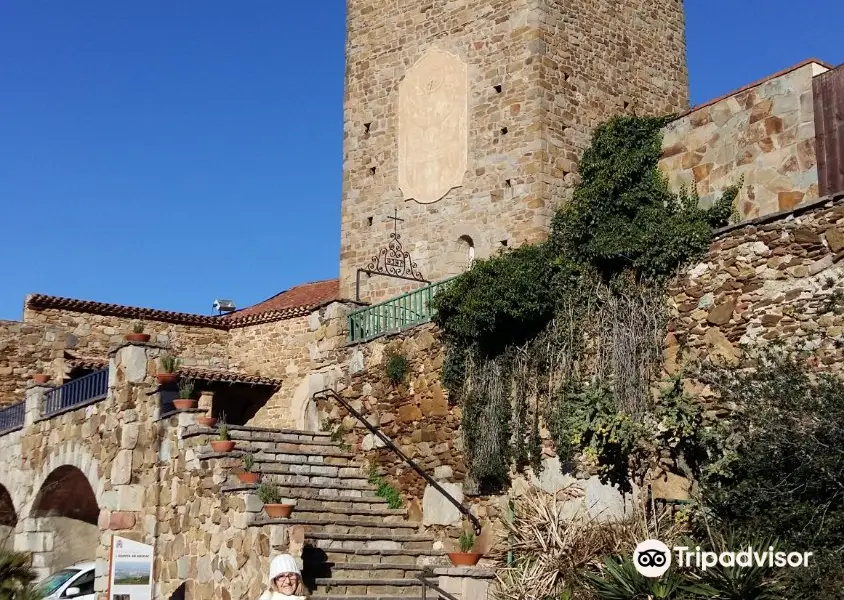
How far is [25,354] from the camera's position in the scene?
23.7 m

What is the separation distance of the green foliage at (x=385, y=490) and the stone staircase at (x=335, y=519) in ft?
0.27

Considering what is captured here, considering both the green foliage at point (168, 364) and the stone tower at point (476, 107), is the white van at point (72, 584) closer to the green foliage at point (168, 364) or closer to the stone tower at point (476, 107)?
Result: the green foliage at point (168, 364)

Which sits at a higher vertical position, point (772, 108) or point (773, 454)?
point (772, 108)

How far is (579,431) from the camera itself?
44.2 ft

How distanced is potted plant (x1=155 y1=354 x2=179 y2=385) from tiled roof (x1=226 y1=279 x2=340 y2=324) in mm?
7552

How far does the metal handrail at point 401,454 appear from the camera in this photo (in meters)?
15.1

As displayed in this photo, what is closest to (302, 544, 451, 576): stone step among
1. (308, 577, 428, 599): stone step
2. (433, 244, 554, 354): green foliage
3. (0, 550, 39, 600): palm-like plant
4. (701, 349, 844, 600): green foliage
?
(308, 577, 428, 599): stone step

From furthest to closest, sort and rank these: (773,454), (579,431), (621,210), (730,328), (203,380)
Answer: (203,380)
(621,210)
(579,431)
(730,328)
(773,454)

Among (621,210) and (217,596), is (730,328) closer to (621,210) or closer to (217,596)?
(621,210)

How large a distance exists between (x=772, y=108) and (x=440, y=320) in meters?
5.49

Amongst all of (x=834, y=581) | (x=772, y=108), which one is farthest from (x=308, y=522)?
(x=772, y=108)

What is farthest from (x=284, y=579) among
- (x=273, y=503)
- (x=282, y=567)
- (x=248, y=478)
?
(x=248, y=478)

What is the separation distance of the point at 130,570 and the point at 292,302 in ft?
50.2

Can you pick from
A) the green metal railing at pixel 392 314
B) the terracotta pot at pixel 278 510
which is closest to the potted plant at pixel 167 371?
the green metal railing at pixel 392 314
